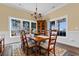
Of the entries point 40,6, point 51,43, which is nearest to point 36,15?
point 40,6

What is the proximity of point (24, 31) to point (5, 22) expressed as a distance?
0.44m

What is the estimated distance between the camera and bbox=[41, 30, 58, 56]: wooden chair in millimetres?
2066

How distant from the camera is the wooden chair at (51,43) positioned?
81.4 inches

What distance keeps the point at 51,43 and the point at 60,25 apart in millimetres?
446

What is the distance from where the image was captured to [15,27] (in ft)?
6.79

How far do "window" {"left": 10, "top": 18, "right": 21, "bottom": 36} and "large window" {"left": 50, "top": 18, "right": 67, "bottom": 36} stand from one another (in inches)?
28.8

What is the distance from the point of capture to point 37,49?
209cm

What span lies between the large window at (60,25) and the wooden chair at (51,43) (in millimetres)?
93

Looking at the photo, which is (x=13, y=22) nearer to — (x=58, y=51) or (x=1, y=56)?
(x=1, y=56)

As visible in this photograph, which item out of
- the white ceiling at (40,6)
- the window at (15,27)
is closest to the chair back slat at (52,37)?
the white ceiling at (40,6)

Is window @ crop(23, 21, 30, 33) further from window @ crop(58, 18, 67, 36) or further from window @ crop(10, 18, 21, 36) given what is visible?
window @ crop(58, 18, 67, 36)

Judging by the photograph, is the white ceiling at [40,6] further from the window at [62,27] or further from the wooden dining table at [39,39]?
the wooden dining table at [39,39]

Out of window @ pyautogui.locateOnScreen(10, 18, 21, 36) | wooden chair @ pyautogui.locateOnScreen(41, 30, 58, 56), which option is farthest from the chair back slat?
window @ pyautogui.locateOnScreen(10, 18, 21, 36)

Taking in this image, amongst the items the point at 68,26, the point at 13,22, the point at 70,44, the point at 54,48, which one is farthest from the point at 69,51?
the point at 13,22
